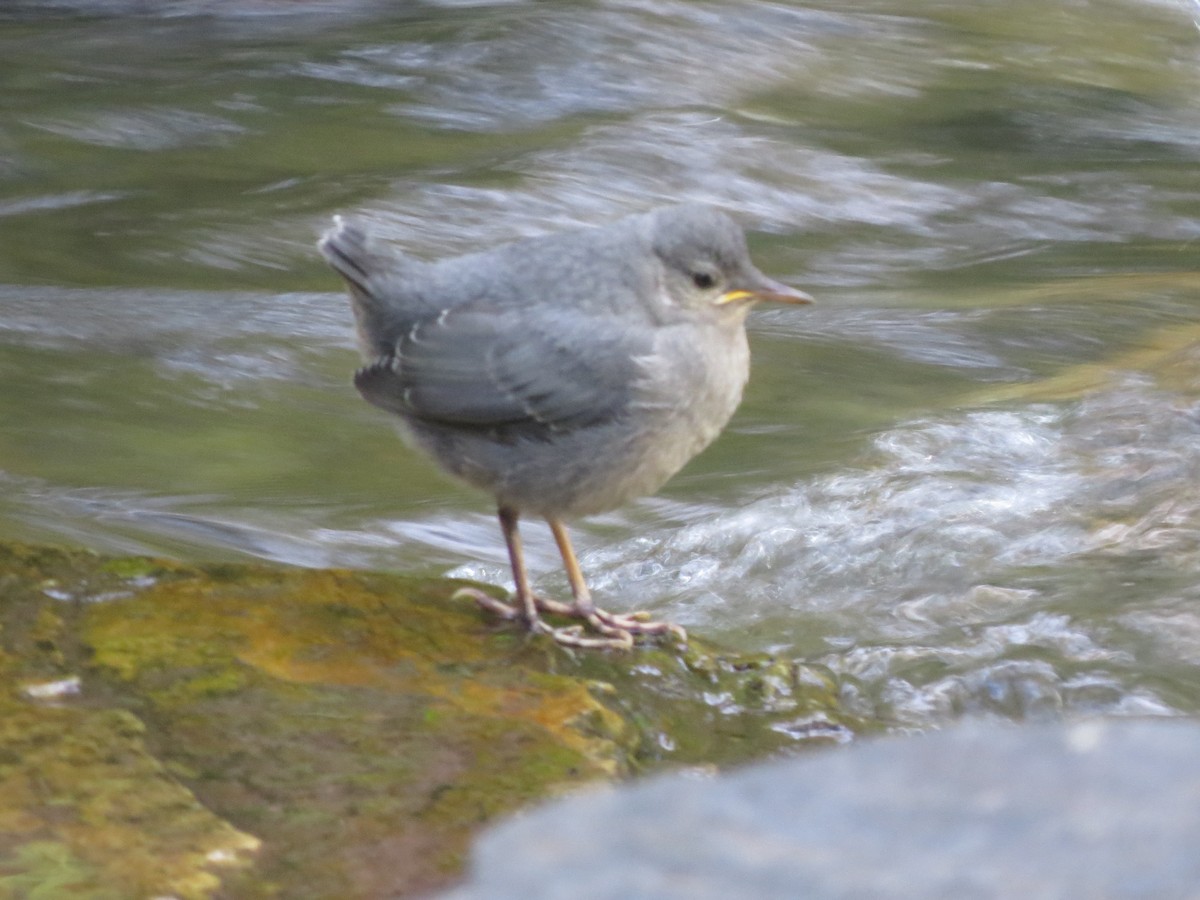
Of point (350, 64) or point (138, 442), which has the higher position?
point (350, 64)

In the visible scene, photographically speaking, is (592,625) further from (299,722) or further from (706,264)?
(299,722)

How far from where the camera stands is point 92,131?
901 cm

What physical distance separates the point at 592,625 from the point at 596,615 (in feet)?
0.08

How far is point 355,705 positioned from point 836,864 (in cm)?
142

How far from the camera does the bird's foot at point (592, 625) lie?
3.55 metres

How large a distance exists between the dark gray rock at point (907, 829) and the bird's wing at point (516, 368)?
173 centimetres

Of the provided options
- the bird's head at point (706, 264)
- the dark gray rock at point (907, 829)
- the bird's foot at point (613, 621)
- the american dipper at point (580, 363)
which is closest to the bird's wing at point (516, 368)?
the american dipper at point (580, 363)

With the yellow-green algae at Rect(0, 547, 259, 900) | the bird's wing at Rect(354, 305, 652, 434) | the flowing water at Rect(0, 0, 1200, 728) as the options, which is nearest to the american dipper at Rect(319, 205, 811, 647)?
the bird's wing at Rect(354, 305, 652, 434)

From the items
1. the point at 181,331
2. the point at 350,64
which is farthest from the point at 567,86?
the point at 181,331

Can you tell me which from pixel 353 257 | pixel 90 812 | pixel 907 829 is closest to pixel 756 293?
pixel 353 257

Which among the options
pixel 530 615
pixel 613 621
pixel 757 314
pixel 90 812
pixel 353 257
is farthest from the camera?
pixel 757 314

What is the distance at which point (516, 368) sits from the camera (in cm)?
366

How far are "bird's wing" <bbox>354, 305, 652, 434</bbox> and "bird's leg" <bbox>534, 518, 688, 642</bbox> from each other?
1.04ft

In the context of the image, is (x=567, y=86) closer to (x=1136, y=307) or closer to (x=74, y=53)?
(x=74, y=53)
